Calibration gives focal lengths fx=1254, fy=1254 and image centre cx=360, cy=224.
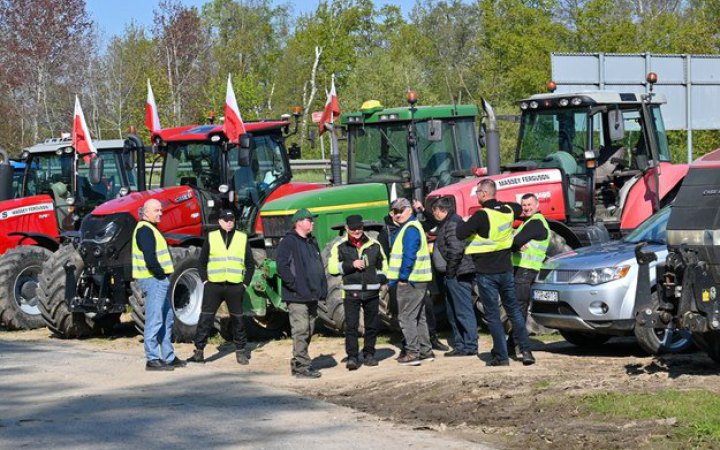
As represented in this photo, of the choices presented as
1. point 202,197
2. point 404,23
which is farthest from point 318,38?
point 202,197

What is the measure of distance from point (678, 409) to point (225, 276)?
648 cm

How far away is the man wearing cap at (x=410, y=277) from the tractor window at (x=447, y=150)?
132 inches

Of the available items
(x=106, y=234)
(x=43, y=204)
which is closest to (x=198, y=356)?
(x=106, y=234)

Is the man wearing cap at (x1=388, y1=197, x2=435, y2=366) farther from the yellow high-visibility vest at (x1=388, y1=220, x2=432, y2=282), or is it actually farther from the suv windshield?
the suv windshield

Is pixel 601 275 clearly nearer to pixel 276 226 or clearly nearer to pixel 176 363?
pixel 176 363

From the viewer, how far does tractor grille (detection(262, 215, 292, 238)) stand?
55.1 ft

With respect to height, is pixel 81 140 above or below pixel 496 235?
above

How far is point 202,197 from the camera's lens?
60.0ft

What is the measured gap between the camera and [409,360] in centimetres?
1405

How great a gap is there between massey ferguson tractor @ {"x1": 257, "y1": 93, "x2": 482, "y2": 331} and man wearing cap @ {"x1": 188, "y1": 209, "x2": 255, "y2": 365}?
131 cm

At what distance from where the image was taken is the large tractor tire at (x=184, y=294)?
1656 cm

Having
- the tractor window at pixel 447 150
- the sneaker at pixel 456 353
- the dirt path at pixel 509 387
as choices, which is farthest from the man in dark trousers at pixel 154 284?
the tractor window at pixel 447 150

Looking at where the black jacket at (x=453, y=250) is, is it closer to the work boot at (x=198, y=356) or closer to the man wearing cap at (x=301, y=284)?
the man wearing cap at (x=301, y=284)

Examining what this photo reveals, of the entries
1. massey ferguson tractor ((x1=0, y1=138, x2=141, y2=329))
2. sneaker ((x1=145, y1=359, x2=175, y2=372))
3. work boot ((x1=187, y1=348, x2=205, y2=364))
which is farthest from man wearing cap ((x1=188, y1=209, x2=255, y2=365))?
massey ferguson tractor ((x1=0, y1=138, x2=141, y2=329))
